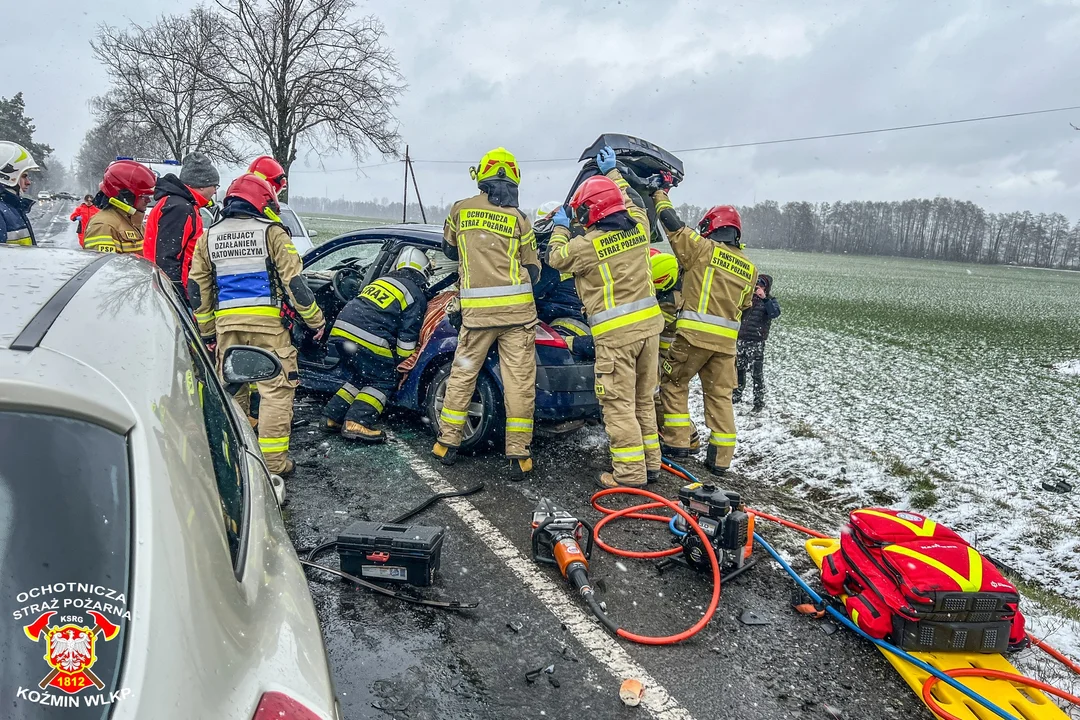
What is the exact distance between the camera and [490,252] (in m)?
4.70

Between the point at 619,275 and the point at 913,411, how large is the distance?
5122 millimetres

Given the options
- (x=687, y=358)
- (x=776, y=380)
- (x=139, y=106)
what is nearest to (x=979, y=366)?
(x=776, y=380)

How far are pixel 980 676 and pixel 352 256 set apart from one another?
5.42 meters

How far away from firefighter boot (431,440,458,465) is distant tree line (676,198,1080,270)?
9076 cm

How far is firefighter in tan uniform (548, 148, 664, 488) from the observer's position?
4648 mm

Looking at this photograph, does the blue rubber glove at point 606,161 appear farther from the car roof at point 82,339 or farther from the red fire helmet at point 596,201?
the car roof at point 82,339

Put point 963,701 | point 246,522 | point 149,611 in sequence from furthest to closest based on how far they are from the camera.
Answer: point 963,701 → point 246,522 → point 149,611

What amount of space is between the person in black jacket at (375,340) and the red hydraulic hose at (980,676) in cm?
379

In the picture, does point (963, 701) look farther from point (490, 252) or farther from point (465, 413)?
point (490, 252)

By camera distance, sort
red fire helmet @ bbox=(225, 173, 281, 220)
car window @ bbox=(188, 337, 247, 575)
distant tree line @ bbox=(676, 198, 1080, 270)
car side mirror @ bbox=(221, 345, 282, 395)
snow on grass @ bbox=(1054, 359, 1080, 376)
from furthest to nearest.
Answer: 1. distant tree line @ bbox=(676, 198, 1080, 270)
2. snow on grass @ bbox=(1054, 359, 1080, 376)
3. red fire helmet @ bbox=(225, 173, 281, 220)
4. car side mirror @ bbox=(221, 345, 282, 395)
5. car window @ bbox=(188, 337, 247, 575)

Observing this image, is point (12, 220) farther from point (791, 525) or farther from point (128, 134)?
point (128, 134)

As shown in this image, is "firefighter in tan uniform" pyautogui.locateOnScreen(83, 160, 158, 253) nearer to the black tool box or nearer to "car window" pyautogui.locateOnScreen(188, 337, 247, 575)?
the black tool box

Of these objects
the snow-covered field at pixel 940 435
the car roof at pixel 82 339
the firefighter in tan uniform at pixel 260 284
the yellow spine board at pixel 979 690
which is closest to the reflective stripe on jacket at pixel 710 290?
the snow-covered field at pixel 940 435

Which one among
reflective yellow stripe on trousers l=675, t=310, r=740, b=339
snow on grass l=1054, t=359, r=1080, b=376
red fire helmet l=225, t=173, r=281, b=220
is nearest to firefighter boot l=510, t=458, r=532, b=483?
reflective yellow stripe on trousers l=675, t=310, r=740, b=339
